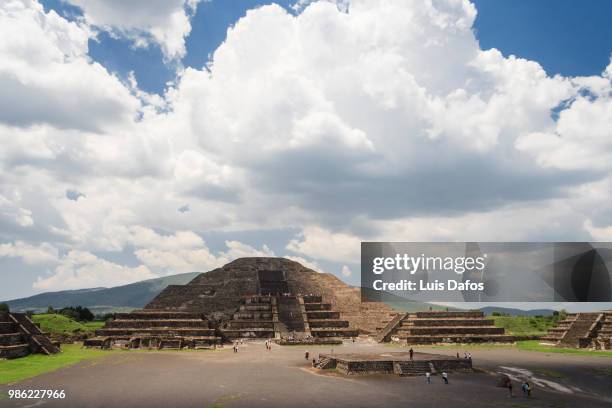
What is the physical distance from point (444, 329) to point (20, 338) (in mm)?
49895

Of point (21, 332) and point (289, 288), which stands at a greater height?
point (289, 288)

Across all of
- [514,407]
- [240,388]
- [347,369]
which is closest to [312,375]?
[347,369]

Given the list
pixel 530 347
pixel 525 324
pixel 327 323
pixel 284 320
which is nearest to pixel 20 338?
pixel 284 320

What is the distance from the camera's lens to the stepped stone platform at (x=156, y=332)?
58.2 m

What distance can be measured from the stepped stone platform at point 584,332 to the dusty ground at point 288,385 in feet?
52.7

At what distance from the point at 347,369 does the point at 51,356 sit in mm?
29521

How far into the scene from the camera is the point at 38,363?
41.8 meters

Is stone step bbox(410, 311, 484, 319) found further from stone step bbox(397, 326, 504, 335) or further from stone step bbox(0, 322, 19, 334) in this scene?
stone step bbox(0, 322, 19, 334)

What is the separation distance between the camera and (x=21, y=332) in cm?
4950

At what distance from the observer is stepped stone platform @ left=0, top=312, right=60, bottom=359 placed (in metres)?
45.5

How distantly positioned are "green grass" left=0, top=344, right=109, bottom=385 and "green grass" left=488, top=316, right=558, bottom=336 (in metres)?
59.8

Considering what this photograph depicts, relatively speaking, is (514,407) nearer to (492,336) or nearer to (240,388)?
(240,388)

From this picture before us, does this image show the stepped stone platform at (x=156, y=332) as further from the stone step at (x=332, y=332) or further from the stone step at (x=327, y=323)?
the stone step at (x=327, y=323)

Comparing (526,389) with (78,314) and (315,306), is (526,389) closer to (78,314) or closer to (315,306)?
(315,306)
